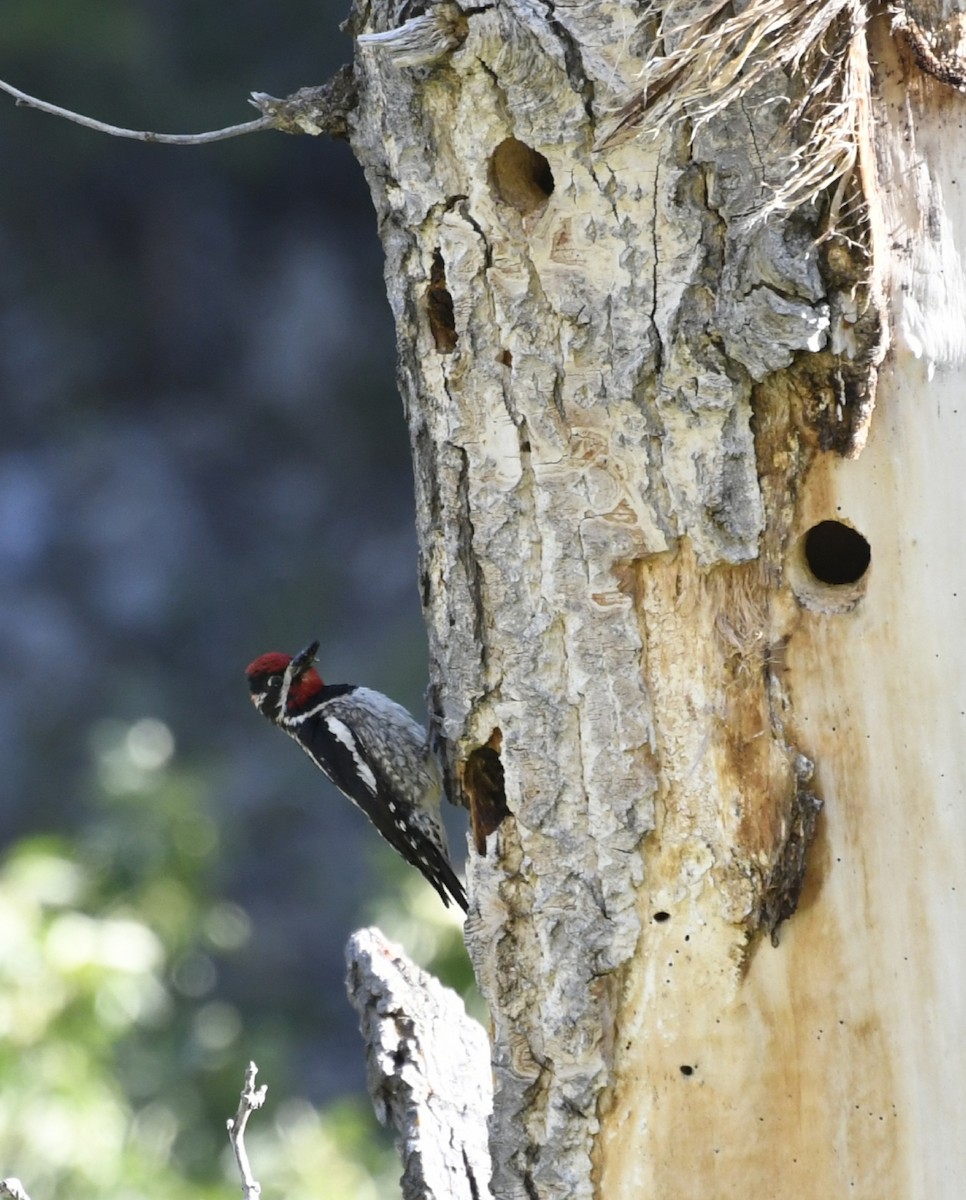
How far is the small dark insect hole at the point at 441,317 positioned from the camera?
2.74m

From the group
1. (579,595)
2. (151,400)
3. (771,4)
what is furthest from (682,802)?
(151,400)

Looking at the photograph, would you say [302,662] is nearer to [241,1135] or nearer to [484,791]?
[484,791]

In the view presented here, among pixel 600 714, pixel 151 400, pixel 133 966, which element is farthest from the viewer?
pixel 151 400

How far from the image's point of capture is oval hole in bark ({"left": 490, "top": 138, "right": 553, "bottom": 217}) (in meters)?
2.62

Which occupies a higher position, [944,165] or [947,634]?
[944,165]

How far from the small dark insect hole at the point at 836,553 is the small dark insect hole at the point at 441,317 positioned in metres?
0.66

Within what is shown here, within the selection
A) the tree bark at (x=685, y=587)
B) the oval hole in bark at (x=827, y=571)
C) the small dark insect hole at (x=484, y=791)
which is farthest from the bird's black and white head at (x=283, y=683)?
the oval hole in bark at (x=827, y=571)

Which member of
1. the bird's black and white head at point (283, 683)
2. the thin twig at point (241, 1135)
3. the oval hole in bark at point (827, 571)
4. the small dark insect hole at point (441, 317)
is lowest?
the thin twig at point (241, 1135)

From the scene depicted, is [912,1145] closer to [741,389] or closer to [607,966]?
[607,966]

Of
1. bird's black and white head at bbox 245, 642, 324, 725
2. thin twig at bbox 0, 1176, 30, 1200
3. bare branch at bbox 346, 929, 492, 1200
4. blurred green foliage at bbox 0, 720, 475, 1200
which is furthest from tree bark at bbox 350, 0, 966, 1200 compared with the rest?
blurred green foliage at bbox 0, 720, 475, 1200

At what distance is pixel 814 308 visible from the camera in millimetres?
2336

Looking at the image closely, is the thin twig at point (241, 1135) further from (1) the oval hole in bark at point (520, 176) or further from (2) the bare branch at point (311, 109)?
(2) the bare branch at point (311, 109)

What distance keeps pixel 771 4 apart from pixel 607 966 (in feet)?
4.70

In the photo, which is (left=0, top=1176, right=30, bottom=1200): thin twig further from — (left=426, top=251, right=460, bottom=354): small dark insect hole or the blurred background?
the blurred background
